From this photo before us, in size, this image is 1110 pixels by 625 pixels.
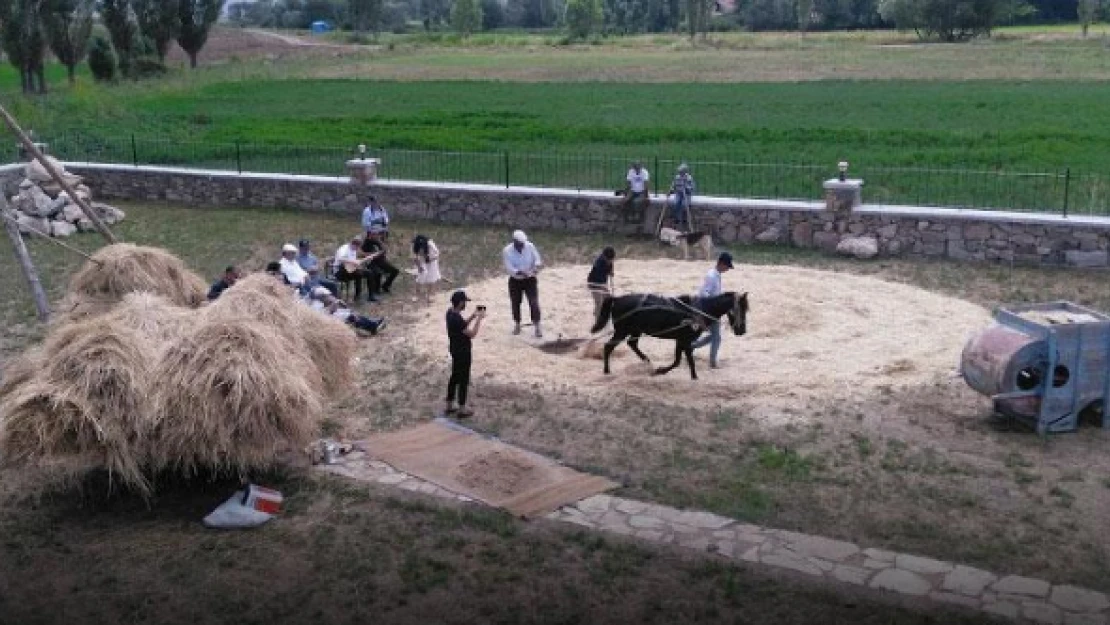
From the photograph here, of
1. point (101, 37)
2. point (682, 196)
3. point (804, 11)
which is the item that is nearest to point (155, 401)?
point (682, 196)

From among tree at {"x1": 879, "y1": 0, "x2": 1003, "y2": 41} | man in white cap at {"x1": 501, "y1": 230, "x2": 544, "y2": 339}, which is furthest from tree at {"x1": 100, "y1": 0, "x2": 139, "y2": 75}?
man in white cap at {"x1": 501, "y1": 230, "x2": 544, "y2": 339}

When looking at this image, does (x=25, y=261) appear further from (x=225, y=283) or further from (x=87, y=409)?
(x=87, y=409)

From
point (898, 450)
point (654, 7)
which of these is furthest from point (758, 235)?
point (654, 7)

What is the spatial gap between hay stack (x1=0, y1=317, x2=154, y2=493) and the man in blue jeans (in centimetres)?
649

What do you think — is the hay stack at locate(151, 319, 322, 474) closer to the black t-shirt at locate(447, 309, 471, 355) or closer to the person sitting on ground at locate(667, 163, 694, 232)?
the black t-shirt at locate(447, 309, 471, 355)

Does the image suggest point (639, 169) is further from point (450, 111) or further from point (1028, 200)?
point (450, 111)

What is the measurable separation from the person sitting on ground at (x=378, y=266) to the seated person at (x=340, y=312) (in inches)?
68.2

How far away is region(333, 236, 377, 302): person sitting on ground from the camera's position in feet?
62.8

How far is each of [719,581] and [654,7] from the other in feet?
382

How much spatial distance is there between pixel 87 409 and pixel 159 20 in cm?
6464

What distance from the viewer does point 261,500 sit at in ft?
38.0

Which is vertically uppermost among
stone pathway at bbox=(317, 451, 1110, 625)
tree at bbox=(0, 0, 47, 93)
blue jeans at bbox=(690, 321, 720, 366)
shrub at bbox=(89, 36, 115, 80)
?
tree at bbox=(0, 0, 47, 93)

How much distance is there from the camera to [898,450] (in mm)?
12742

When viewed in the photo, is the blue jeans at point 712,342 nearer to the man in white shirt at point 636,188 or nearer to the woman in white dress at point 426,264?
the woman in white dress at point 426,264
